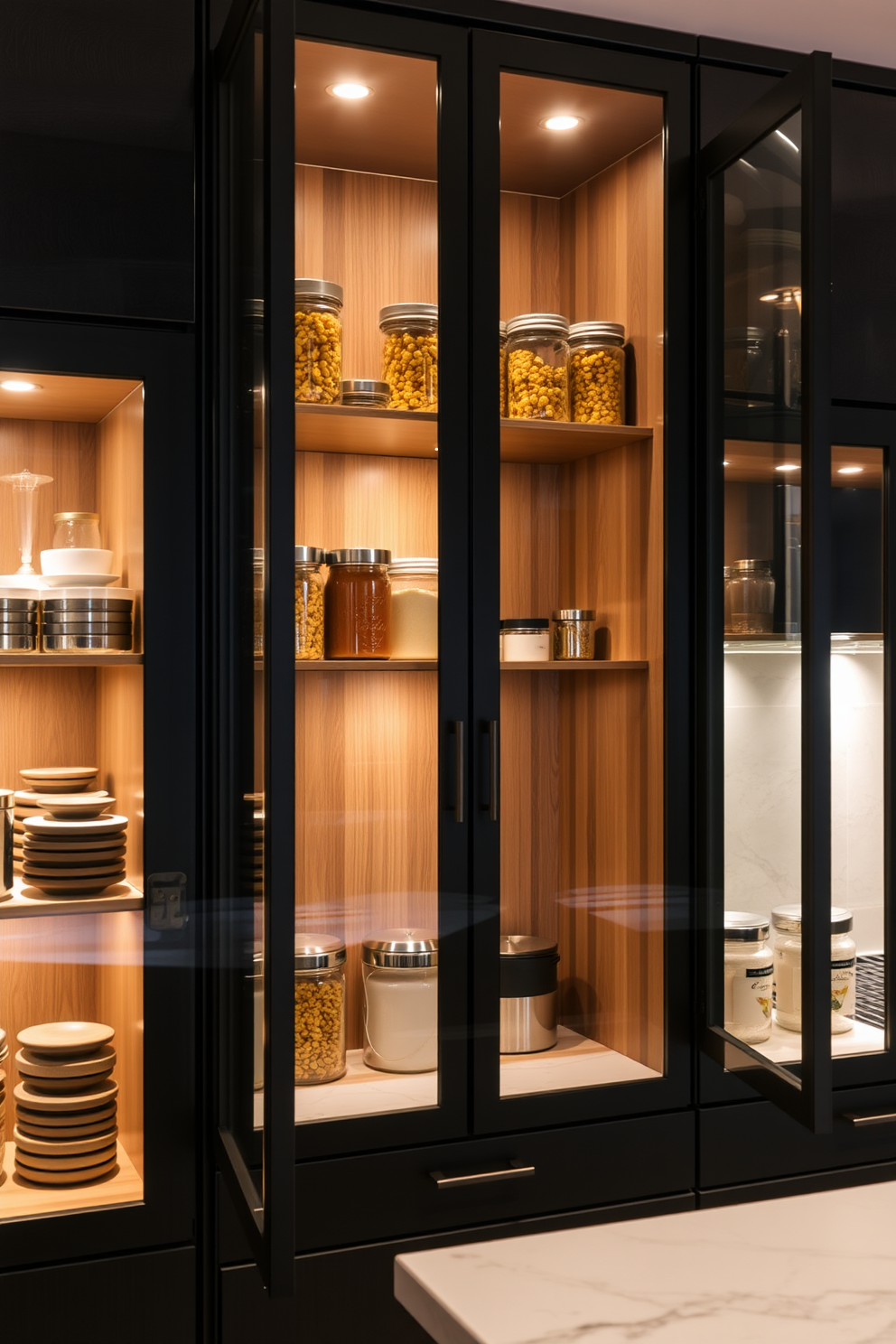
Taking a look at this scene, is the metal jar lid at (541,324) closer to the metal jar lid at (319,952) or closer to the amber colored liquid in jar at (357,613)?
the amber colored liquid in jar at (357,613)

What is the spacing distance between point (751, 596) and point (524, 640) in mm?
374

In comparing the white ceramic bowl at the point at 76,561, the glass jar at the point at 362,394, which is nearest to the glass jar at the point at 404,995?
the white ceramic bowl at the point at 76,561

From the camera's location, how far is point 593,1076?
6.69 feet

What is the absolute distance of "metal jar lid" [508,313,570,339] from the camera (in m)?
2.03

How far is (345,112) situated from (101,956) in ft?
4.39

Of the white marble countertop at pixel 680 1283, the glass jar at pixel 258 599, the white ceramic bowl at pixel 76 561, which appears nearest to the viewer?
the white marble countertop at pixel 680 1283

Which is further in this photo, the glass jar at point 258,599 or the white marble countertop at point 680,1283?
the glass jar at point 258,599

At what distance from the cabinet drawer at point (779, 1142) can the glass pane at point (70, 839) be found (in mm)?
946

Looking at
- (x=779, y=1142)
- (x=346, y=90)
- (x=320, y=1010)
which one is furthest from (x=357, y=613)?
(x=779, y=1142)

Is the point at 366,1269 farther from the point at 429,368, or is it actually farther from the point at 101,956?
the point at 429,368

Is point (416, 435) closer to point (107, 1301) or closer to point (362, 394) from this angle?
point (362, 394)

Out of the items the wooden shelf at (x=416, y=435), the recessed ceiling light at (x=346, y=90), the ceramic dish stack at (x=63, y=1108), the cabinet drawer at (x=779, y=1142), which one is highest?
Answer: the recessed ceiling light at (x=346, y=90)

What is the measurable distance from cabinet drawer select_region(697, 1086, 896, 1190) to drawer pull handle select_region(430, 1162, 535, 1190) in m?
0.34

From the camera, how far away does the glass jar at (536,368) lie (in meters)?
2.04
